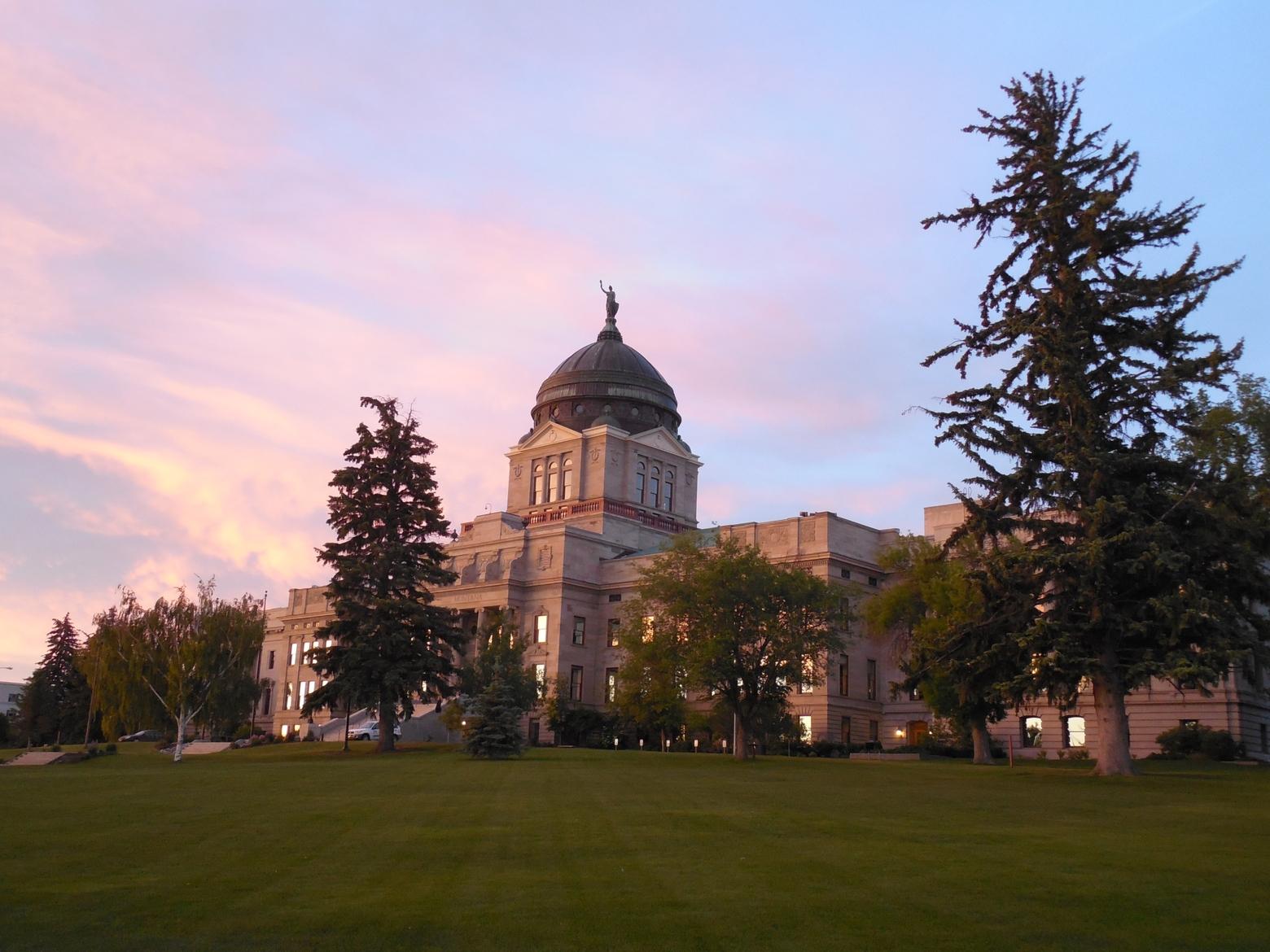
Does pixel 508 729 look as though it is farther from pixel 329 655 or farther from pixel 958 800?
pixel 958 800

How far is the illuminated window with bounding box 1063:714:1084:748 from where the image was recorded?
62.3 meters

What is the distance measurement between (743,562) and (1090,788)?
74.2ft

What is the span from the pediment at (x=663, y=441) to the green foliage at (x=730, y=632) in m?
47.6

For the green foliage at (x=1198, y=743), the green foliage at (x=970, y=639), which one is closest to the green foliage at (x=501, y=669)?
the green foliage at (x=970, y=639)

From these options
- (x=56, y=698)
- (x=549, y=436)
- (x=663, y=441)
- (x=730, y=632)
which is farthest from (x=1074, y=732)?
(x=56, y=698)

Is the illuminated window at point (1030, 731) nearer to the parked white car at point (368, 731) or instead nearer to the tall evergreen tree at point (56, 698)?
the parked white car at point (368, 731)

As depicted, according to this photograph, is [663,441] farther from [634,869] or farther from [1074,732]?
[634,869]

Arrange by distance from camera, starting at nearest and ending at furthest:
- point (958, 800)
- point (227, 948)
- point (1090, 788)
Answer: point (227, 948) < point (958, 800) < point (1090, 788)

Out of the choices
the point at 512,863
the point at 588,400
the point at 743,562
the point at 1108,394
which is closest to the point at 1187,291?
the point at 1108,394

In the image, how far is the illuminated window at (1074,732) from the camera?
Result: 62312mm

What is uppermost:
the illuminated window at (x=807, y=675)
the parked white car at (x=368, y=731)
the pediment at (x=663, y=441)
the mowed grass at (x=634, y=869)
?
the pediment at (x=663, y=441)

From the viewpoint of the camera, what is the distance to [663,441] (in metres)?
103

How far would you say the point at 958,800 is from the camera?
26.7 meters

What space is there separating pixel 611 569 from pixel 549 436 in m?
18.6
